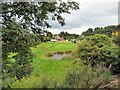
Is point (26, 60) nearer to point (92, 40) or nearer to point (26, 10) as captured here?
point (26, 10)

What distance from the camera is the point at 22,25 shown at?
6.75 meters

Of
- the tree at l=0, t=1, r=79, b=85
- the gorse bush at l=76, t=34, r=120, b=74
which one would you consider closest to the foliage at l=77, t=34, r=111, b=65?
the gorse bush at l=76, t=34, r=120, b=74

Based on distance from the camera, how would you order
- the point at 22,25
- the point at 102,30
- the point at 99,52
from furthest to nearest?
the point at 102,30 → the point at 99,52 → the point at 22,25

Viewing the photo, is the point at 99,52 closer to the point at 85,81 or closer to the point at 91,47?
the point at 91,47

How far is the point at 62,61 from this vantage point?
17.3 meters

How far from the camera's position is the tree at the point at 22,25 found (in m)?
6.49

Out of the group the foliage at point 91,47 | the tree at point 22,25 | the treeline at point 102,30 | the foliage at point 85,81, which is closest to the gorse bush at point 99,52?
the foliage at point 91,47

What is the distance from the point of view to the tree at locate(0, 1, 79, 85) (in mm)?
6492

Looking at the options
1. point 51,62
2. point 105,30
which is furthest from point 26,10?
point 105,30

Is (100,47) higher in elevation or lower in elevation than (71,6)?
lower

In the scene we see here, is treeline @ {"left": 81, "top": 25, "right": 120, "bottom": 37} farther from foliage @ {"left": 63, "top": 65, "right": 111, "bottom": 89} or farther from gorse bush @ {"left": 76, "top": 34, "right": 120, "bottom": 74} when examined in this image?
foliage @ {"left": 63, "top": 65, "right": 111, "bottom": 89}

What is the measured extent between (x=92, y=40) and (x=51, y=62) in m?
3.05

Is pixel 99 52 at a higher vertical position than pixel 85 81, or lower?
higher

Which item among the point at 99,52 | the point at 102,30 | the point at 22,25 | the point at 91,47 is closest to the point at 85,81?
the point at 22,25
